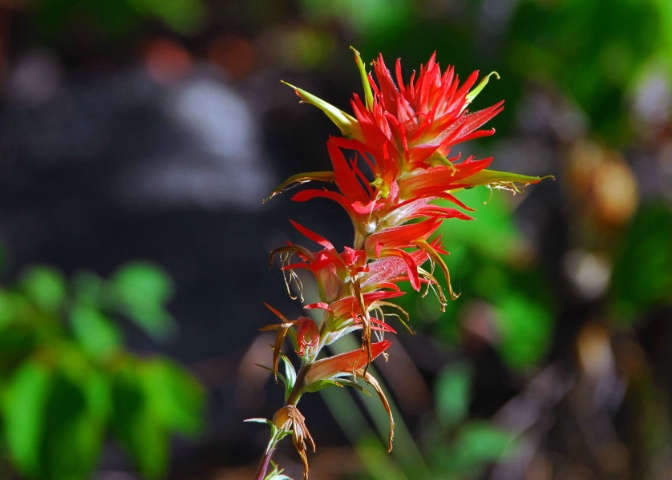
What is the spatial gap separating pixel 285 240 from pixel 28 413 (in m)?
1.60

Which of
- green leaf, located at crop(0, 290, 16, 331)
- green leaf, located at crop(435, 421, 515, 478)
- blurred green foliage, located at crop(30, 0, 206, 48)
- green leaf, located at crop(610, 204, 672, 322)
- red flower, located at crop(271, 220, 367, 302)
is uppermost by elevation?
red flower, located at crop(271, 220, 367, 302)

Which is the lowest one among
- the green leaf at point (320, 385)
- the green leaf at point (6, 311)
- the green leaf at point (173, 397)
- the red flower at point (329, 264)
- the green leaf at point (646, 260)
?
the green leaf at point (173, 397)

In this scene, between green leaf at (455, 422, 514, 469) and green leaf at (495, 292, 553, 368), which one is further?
green leaf at (455, 422, 514, 469)

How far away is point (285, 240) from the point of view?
9.16 feet

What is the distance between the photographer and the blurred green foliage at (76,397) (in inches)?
49.2

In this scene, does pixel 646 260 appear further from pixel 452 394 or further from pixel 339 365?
pixel 339 365

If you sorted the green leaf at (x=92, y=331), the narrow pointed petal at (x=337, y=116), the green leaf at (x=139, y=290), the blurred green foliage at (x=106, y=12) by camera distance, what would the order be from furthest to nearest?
the blurred green foliage at (x=106, y=12), the green leaf at (x=139, y=290), the green leaf at (x=92, y=331), the narrow pointed petal at (x=337, y=116)

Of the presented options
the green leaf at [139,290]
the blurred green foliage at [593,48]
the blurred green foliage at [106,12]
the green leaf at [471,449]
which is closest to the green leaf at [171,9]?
the blurred green foliage at [106,12]

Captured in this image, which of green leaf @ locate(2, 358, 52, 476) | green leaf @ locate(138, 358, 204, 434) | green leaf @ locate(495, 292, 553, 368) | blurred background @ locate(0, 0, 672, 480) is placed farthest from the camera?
green leaf @ locate(495, 292, 553, 368)

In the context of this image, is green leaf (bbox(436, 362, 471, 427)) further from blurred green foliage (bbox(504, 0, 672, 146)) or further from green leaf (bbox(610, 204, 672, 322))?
blurred green foliage (bbox(504, 0, 672, 146))

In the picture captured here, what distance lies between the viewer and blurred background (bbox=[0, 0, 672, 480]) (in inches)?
63.2

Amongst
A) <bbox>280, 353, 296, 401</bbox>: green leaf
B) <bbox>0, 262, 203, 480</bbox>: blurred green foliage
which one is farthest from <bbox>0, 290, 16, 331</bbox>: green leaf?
<bbox>280, 353, 296, 401</bbox>: green leaf

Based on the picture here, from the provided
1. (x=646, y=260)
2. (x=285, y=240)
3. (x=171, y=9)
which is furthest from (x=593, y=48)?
(x=171, y=9)

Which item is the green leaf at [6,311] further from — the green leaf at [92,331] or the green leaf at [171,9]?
the green leaf at [171,9]
